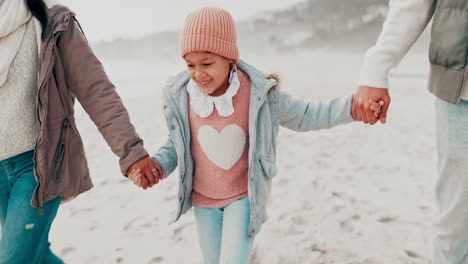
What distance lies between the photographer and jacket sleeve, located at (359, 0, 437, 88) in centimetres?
177

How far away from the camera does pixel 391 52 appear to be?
1.87 meters

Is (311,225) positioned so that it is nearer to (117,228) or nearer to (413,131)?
(117,228)

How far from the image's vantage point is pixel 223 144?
7.00ft

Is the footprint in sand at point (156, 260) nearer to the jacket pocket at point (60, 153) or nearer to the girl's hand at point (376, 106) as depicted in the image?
the jacket pocket at point (60, 153)

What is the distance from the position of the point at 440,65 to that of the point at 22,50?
1.93 m

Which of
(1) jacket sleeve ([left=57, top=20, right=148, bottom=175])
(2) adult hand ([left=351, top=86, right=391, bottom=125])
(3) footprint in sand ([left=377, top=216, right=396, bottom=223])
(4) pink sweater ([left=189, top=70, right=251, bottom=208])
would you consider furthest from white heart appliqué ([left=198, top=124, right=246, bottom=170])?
(3) footprint in sand ([left=377, top=216, right=396, bottom=223])

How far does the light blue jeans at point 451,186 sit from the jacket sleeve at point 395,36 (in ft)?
0.98

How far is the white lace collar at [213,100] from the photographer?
2.11 m

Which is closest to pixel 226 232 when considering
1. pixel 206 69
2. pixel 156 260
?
pixel 206 69

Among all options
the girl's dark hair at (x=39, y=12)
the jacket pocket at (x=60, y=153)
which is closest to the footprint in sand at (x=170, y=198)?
the jacket pocket at (x=60, y=153)

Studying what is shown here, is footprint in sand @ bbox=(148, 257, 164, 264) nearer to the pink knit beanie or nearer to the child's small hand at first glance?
the pink knit beanie

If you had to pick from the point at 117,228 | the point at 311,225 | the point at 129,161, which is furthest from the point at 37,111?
the point at 311,225

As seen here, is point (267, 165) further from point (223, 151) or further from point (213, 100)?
point (213, 100)

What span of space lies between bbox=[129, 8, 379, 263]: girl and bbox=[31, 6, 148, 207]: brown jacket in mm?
242
